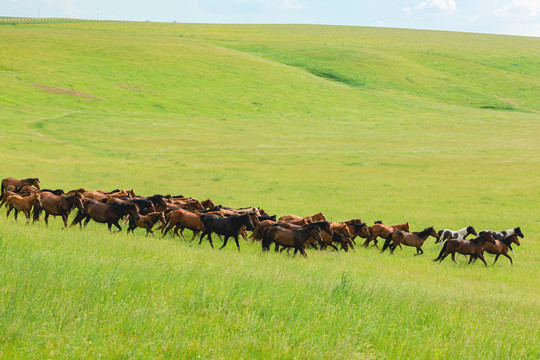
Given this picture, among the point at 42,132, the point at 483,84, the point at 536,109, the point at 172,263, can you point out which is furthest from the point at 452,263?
the point at 483,84

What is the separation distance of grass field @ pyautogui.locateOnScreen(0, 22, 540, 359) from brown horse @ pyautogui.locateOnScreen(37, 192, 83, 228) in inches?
25.7

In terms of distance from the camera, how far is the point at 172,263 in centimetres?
862

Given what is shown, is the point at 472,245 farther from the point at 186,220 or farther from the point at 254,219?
the point at 186,220

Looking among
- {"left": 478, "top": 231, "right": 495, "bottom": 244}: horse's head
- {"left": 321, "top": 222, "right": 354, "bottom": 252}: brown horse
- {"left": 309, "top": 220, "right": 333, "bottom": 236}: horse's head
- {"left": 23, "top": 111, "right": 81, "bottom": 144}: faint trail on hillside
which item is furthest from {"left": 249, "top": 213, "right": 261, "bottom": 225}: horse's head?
{"left": 23, "top": 111, "right": 81, "bottom": 144}: faint trail on hillside

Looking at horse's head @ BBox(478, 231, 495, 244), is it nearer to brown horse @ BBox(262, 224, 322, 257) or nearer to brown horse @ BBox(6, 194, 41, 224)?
brown horse @ BBox(262, 224, 322, 257)

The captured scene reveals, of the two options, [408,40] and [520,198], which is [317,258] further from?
[408,40]

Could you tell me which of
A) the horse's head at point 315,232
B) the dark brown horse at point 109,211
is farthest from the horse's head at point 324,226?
the dark brown horse at point 109,211

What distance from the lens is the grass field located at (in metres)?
5.56

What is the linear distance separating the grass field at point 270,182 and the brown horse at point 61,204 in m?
0.65

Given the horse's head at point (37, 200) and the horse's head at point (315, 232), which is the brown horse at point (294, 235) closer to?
the horse's head at point (315, 232)

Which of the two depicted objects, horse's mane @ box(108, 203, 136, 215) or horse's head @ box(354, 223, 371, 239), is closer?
horse's mane @ box(108, 203, 136, 215)

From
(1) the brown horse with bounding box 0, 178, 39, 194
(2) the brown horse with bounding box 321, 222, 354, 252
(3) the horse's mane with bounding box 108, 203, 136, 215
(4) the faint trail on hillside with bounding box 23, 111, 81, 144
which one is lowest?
(2) the brown horse with bounding box 321, 222, 354, 252

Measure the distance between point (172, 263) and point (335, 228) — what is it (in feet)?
30.0

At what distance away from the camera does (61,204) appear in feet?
51.8
